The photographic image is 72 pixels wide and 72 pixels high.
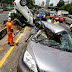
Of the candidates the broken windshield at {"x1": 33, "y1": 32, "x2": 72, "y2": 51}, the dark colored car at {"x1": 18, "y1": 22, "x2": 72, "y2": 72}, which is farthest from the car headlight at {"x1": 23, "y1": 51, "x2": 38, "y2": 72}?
the broken windshield at {"x1": 33, "y1": 32, "x2": 72, "y2": 51}

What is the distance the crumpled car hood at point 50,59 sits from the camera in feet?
5.62

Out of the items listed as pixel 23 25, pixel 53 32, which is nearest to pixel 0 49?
pixel 53 32

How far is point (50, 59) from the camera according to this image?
74.2 inches

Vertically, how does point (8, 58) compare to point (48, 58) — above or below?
below

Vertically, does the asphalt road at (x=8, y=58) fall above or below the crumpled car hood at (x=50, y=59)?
A: below

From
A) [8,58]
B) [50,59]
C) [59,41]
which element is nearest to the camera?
[50,59]

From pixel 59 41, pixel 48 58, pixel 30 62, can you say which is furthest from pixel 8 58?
pixel 48 58

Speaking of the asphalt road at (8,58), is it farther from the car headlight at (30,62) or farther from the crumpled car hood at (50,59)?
the crumpled car hood at (50,59)

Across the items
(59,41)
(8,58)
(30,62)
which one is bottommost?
(8,58)

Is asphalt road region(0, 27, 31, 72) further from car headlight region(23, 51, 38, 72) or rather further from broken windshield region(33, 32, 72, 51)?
broken windshield region(33, 32, 72, 51)

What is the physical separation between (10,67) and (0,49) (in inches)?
57.0

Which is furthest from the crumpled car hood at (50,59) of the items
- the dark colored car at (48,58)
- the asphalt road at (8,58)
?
the asphalt road at (8,58)

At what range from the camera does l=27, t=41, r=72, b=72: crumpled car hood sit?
67.5 inches

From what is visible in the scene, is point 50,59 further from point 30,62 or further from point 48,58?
point 30,62
